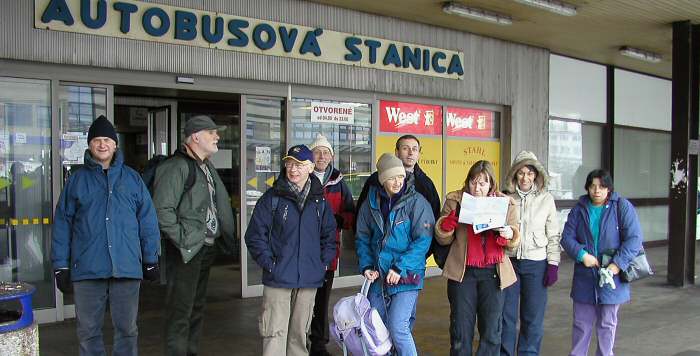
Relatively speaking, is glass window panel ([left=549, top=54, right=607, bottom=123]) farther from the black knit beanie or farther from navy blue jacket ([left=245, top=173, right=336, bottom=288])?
the black knit beanie

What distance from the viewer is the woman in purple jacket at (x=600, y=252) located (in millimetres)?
4680

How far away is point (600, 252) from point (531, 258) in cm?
52

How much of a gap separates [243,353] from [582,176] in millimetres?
8351

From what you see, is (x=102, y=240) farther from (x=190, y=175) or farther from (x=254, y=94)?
(x=254, y=94)

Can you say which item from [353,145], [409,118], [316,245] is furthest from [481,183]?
[409,118]

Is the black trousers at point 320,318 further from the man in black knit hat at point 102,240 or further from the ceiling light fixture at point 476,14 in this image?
the ceiling light fixture at point 476,14

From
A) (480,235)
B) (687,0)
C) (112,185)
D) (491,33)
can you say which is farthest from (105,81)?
(687,0)

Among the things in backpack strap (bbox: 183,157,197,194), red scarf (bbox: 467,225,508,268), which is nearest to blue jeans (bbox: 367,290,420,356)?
red scarf (bbox: 467,225,508,268)

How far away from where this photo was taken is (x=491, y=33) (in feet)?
31.2

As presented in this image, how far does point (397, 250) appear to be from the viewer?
4355mm

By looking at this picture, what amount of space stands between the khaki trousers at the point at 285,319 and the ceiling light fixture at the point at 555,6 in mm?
5039

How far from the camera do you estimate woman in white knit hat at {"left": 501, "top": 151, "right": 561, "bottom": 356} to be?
4750 mm

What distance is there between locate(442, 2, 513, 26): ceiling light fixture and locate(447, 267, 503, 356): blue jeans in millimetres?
4421

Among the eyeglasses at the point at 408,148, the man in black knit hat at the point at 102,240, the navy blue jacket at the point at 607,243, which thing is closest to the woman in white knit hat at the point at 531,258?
the navy blue jacket at the point at 607,243
